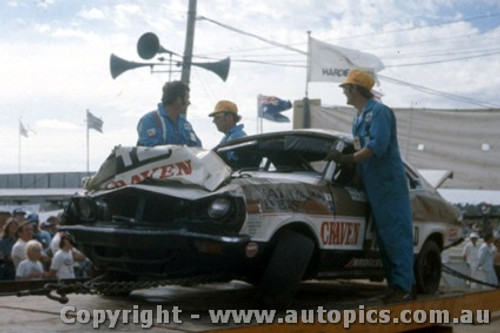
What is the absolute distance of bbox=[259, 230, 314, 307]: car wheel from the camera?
187 inches

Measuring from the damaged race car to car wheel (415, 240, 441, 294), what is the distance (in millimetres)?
972

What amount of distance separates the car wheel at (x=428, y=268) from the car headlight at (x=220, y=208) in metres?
2.26

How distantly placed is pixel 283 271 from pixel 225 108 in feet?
8.85

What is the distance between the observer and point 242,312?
436 cm

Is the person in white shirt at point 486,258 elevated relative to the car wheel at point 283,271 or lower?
lower

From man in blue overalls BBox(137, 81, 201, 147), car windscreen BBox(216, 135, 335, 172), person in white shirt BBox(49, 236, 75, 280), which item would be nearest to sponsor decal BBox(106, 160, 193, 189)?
man in blue overalls BBox(137, 81, 201, 147)

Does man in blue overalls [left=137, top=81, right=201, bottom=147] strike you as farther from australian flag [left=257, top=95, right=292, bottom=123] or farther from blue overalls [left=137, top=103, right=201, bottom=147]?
australian flag [left=257, top=95, right=292, bottom=123]

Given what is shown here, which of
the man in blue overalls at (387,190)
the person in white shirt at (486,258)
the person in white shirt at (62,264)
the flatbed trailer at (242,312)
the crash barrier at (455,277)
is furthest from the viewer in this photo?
the person in white shirt at (486,258)

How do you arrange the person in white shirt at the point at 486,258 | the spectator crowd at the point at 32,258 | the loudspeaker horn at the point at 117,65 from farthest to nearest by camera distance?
the person in white shirt at the point at 486,258 < the loudspeaker horn at the point at 117,65 < the spectator crowd at the point at 32,258

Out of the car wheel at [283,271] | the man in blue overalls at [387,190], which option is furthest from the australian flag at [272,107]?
the car wheel at [283,271]

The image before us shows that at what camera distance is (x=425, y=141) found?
10805 mm

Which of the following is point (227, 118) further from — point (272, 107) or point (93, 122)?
point (93, 122)

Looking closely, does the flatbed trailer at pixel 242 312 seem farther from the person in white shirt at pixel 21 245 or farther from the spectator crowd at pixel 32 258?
the person in white shirt at pixel 21 245

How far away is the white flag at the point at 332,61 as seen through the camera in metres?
12.4
